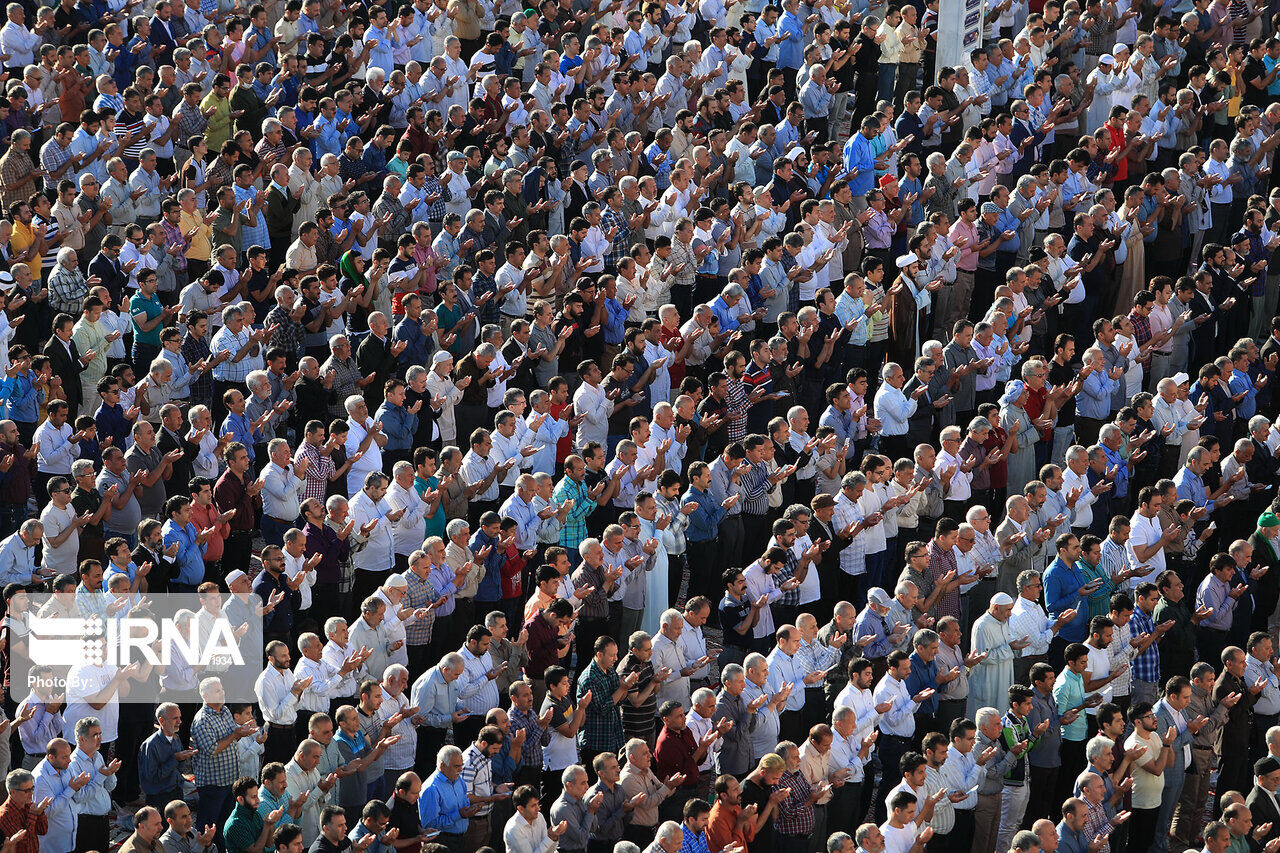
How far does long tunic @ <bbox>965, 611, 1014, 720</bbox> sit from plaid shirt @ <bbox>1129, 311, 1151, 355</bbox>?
16.4ft

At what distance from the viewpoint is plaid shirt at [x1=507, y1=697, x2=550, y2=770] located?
1277cm

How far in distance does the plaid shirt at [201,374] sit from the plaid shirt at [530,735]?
457 cm

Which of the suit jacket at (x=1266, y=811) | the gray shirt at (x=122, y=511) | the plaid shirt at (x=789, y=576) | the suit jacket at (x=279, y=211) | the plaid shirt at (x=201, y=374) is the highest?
the suit jacket at (x=279, y=211)

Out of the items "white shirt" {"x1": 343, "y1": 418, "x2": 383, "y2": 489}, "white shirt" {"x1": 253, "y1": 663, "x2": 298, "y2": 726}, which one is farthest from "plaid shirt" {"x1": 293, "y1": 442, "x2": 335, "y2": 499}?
"white shirt" {"x1": 253, "y1": 663, "x2": 298, "y2": 726}

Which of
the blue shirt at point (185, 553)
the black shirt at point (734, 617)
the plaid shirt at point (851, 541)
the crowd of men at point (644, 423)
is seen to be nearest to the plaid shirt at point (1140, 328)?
the crowd of men at point (644, 423)

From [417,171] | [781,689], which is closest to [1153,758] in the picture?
[781,689]

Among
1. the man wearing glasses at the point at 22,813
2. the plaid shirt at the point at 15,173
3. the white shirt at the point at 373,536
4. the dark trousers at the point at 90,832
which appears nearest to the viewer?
the man wearing glasses at the point at 22,813

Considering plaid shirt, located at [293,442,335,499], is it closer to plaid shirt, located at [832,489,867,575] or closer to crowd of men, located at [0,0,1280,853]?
crowd of men, located at [0,0,1280,853]

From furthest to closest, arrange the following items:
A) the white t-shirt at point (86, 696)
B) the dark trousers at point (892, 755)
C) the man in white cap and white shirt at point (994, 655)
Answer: the man in white cap and white shirt at point (994, 655)
the dark trousers at point (892, 755)
the white t-shirt at point (86, 696)

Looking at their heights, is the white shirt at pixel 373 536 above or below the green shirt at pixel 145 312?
below

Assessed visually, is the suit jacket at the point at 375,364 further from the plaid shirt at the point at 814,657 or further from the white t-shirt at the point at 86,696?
the plaid shirt at the point at 814,657

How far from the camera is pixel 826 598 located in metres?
15.2

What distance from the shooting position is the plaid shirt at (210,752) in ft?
40.6

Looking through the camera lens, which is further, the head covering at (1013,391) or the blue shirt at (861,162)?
the blue shirt at (861,162)
